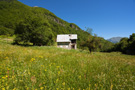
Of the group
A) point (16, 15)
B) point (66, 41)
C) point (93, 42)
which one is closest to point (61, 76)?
point (93, 42)

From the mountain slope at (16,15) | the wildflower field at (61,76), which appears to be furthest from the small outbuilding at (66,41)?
the wildflower field at (61,76)

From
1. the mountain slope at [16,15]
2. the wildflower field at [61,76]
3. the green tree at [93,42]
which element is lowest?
the wildflower field at [61,76]

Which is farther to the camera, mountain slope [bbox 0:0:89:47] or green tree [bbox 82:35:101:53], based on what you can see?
mountain slope [bbox 0:0:89:47]

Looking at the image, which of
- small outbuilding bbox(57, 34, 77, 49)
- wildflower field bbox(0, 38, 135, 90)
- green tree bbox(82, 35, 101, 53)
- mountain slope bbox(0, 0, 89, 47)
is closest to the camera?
wildflower field bbox(0, 38, 135, 90)

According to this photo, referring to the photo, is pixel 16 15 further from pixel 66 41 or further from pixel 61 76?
pixel 61 76

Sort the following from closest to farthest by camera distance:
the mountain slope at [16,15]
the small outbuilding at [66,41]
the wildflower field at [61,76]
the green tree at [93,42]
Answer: the wildflower field at [61,76], the green tree at [93,42], the small outbuilding at [66,41], the mountain slope at [16,15]

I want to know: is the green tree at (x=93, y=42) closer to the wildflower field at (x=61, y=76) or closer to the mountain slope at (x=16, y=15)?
the mountain slope at (x=16, y=15)

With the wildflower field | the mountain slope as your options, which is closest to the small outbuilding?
the mountain slope

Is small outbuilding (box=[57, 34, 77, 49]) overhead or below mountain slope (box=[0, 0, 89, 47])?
below

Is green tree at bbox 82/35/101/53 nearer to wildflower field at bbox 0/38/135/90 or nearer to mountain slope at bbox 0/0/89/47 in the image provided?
mountain slope at bbox 0/0/89/47

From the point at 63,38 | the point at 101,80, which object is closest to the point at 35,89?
the point at 101,80

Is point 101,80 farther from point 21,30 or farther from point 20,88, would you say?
point 21,30

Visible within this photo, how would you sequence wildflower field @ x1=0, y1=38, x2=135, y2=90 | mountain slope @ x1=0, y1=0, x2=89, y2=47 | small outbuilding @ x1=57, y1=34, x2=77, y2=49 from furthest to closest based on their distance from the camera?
1. mountain slope @ x1=0, y1=0, x2=89, y2=47
2. small outbuilding @ x1=57, y1=34, x2=77, y2=49
3. wildflower field @ x1=0, y1=38, x2=135, y2=90

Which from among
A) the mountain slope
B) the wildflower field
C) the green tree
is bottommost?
the wildflower field
